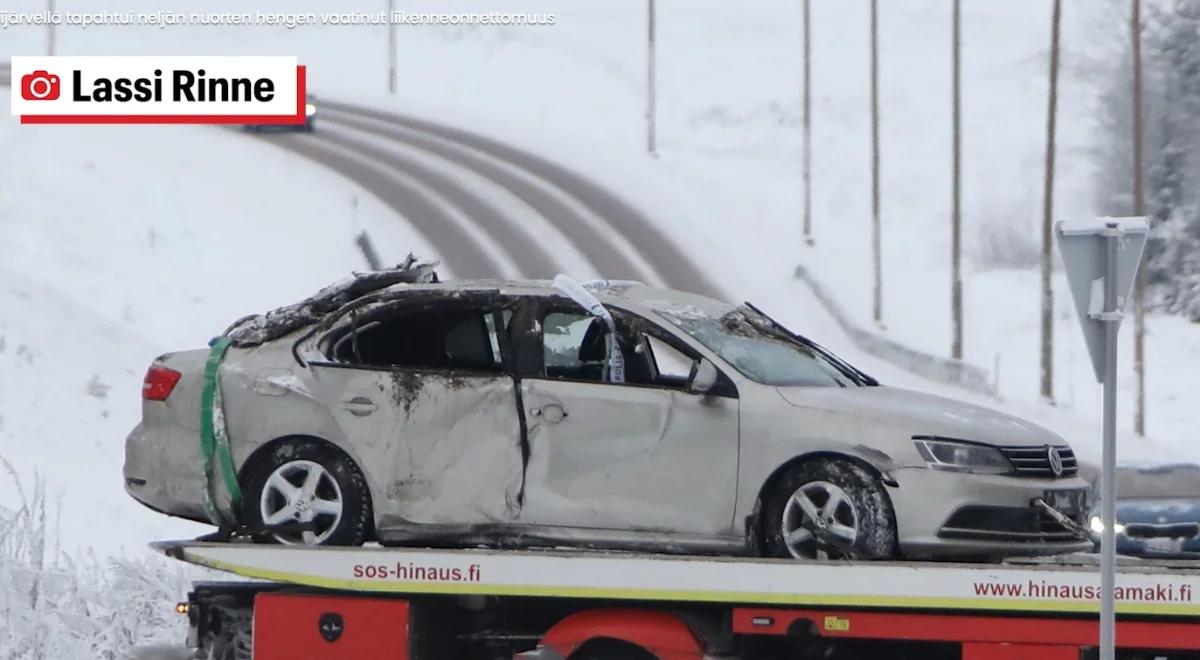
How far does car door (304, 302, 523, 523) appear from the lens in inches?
367

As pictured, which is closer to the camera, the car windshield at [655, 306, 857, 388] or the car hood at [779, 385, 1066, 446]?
the car hood at [779, 385, 1066, 446]

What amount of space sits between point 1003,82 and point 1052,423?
2935cm

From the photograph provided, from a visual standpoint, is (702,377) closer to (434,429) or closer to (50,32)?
(434,429)

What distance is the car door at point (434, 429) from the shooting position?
931cm

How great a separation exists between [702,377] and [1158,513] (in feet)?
14.1

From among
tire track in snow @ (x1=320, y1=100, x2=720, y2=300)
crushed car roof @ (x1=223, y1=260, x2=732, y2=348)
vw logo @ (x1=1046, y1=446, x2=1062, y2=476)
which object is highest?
tire track in snow @ (x1=320, y1=100, x2=720, y2=300)

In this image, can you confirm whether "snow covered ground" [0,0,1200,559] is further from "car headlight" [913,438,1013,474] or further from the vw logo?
the vw logo

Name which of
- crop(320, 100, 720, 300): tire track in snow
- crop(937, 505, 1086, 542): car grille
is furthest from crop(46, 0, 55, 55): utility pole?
crop(937, 505, 1086, 542): car grille

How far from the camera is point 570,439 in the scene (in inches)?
363

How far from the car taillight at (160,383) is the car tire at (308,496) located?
2.08 ft

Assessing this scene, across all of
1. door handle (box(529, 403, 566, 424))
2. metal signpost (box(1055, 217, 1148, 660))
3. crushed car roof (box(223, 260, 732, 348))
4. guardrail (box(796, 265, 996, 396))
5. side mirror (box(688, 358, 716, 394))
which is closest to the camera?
metal signpost (box(1055, 217, 1148, 660))

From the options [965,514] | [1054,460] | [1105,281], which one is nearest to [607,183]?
[1054,460]

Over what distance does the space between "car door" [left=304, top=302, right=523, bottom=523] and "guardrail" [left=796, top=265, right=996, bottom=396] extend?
2845 cm

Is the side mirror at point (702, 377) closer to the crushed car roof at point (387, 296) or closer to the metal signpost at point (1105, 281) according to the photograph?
the crushed car roof at point (387, 296)
